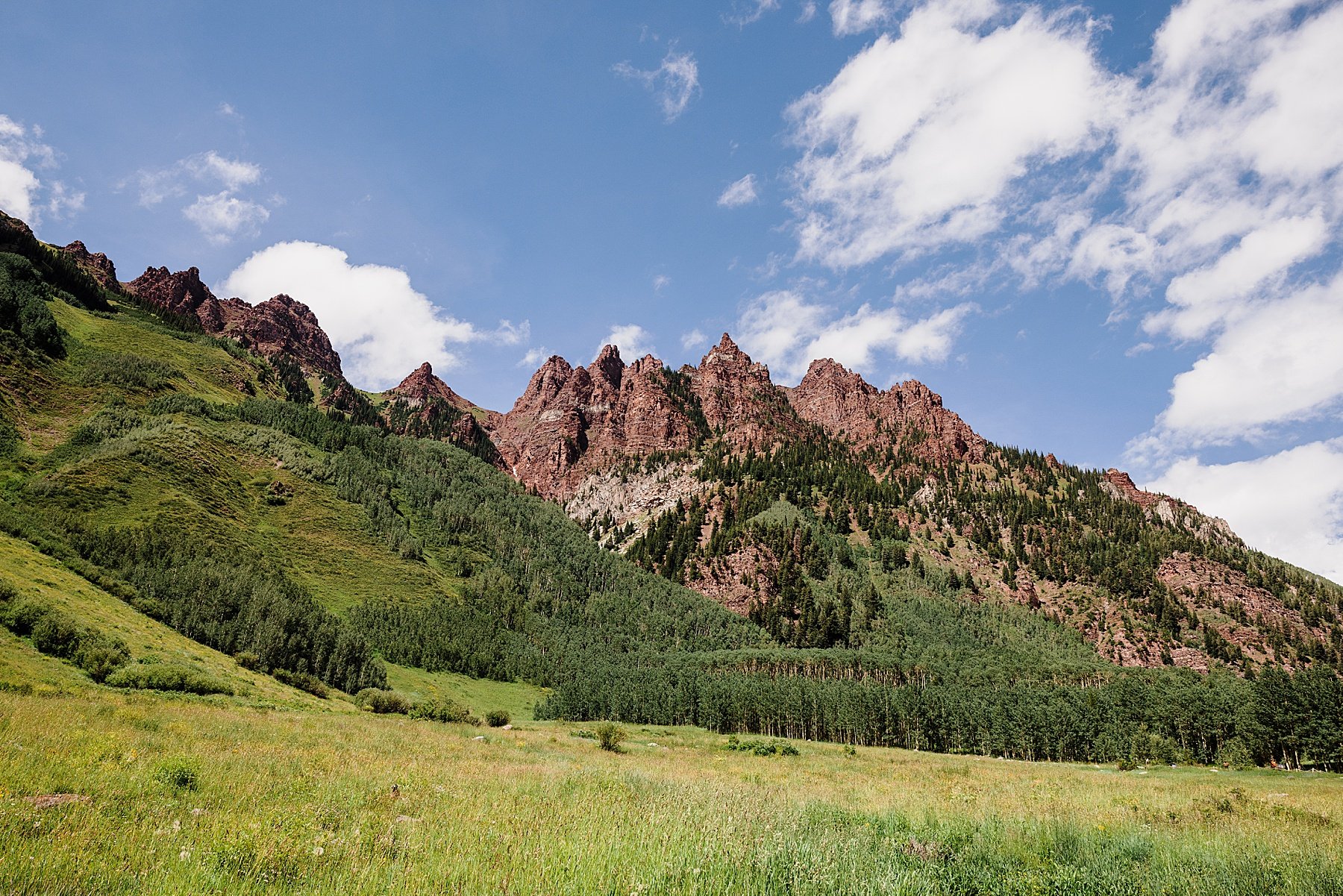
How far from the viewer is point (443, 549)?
163 meters

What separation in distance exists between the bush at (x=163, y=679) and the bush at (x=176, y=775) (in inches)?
1220

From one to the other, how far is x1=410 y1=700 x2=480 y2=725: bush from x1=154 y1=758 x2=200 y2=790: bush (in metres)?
50.5

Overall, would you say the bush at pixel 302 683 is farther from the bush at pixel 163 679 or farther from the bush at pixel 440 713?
the bush at pixel 163 679

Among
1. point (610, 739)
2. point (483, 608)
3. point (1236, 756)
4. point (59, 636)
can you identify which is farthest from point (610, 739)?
point (483, 608)

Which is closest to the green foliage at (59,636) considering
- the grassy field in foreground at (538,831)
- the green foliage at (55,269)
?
the grassy field in foreground at (538,831)

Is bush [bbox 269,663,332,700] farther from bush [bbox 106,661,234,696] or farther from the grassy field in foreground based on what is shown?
the grassy field in foreground

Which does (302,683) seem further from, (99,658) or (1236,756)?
(1236,756)

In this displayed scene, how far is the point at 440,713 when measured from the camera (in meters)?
60.8

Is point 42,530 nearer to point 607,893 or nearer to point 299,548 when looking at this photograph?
point 299,548

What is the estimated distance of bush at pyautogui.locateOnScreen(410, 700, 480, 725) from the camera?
59469 mm

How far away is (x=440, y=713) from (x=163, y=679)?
95.6 ft

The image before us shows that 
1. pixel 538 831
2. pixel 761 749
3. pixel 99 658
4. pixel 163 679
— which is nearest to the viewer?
pixel 538 831

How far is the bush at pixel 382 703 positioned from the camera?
59531 mm

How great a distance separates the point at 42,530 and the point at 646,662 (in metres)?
107
